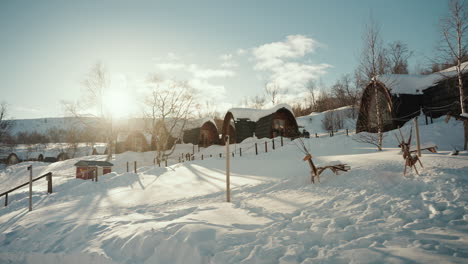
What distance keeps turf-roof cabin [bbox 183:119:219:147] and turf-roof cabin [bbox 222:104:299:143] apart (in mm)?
7965

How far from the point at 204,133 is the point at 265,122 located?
14513mm

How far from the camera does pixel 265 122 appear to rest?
25625 millimetres

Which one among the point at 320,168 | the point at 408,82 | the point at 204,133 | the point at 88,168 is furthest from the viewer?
the point at 204,133

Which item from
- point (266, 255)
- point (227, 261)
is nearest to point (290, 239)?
point (266, 255)

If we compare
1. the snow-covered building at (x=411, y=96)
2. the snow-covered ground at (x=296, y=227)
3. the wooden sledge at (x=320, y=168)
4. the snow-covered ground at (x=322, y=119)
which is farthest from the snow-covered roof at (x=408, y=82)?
the snow-covered ground at (x=322, y=119)

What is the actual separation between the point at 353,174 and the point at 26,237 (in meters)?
9.18

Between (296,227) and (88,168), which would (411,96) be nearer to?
(296,227)

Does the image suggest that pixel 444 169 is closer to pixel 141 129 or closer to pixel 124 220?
pixel 124 220

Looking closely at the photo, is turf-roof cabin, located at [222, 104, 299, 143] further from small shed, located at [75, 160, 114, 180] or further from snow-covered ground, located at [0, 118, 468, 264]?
Answer: snow-covered ground, located at [0, 118, 468, 264]

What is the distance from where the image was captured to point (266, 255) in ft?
10.5

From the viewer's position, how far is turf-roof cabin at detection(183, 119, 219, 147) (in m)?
35.8

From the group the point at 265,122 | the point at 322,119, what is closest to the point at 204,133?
the point at 265,122

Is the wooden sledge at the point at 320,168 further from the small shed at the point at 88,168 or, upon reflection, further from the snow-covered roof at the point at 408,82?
the small shed at the point at 88,168

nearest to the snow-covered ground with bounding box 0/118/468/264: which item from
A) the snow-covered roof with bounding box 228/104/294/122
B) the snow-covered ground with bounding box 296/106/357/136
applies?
the snow-covered roof with bounding box 228/104/294/122
